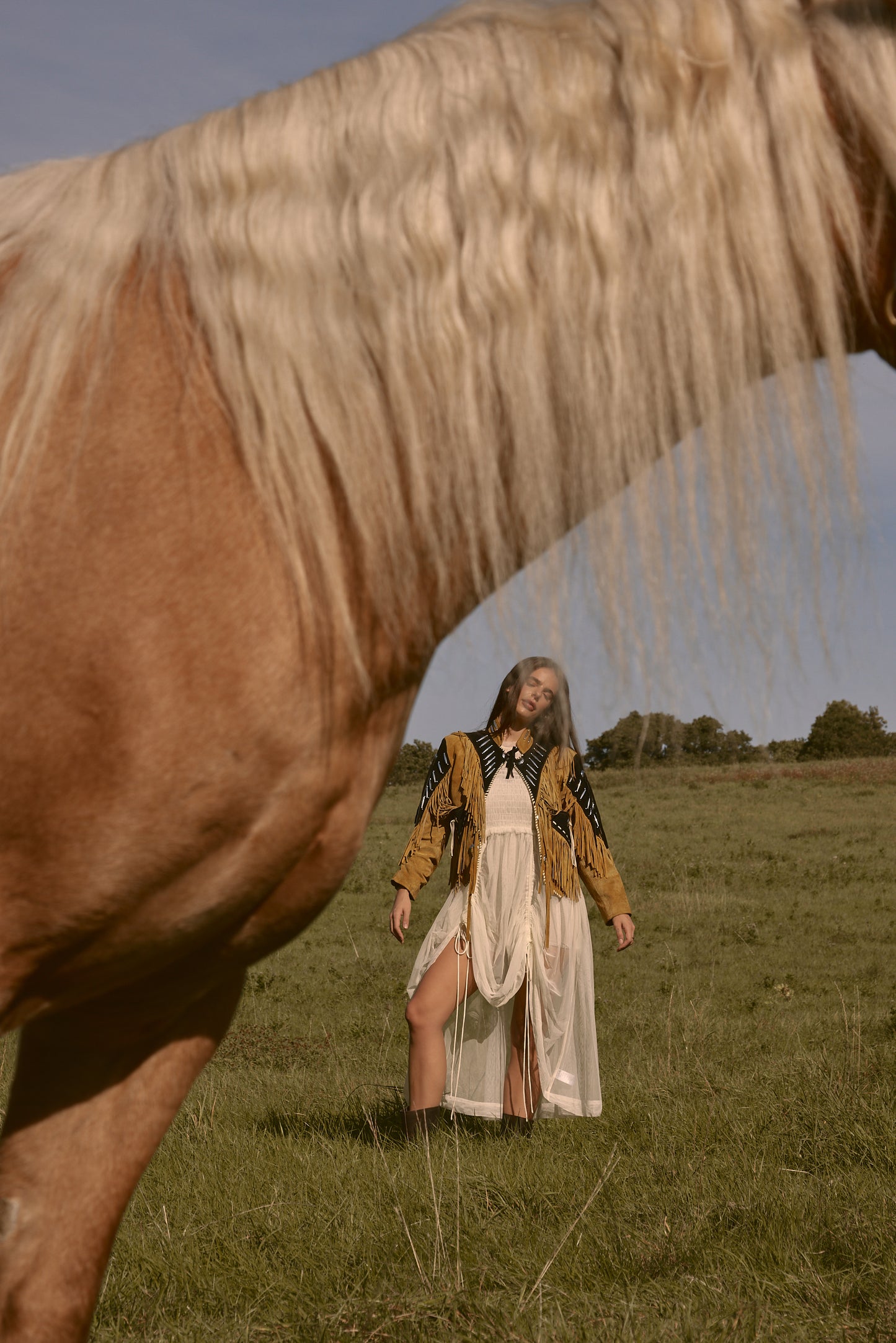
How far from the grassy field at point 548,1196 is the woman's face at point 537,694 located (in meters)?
1.97

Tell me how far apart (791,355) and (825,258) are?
0.11 meters

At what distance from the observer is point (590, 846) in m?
5.66

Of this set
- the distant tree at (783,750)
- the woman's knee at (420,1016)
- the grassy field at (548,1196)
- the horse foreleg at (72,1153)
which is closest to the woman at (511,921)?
the woman's knee at (420,1016)

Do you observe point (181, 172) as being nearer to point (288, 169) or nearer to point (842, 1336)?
point (288, 169)

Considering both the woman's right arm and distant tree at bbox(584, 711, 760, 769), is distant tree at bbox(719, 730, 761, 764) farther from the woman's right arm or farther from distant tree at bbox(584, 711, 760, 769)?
the woman's right arm

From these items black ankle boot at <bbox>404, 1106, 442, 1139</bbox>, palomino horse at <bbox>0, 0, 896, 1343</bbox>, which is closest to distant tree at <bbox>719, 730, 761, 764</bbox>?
palomino horse at <bbox>0, 0, 896, 1343</bbox>

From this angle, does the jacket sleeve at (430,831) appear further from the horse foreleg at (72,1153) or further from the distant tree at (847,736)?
the distant tree at (847,736)

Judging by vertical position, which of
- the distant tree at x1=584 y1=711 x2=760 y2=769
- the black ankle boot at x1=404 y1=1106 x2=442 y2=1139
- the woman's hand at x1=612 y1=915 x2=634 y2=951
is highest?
the distant tree at x1=584 y1=711 x2=760 y2=769

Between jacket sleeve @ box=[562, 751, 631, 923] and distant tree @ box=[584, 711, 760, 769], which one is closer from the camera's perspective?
A: distant tree @ box=[584, 711, 760, 769]

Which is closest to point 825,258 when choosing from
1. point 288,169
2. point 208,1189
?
point 288,169

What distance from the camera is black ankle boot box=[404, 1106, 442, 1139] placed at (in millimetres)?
4910

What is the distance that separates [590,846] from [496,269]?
469cm

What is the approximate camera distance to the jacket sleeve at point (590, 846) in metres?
5.62

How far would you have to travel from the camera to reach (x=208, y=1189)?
3910 mm
